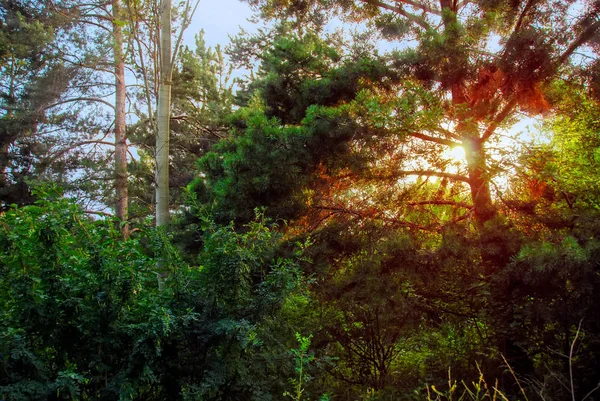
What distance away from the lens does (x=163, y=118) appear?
6480 millimetres

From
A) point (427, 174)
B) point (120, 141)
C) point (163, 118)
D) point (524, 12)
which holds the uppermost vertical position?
point (120, 141)

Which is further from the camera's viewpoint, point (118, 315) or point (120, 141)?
point (120, 141)

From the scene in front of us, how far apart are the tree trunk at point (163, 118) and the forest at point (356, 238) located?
1.2 inches

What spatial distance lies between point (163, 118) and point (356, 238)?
3352 millimetres

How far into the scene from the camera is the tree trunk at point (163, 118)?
6133 millimetres

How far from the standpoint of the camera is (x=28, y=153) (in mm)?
13055

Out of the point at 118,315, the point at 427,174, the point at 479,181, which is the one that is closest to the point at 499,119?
the point at 479,181

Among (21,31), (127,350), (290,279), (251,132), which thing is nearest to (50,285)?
(127,350)

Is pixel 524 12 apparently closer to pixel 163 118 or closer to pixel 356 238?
pixel 356 238

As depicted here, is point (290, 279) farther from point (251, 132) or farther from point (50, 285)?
point (251, 132)

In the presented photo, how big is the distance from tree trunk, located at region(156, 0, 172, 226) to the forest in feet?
0.10

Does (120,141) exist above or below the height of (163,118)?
above

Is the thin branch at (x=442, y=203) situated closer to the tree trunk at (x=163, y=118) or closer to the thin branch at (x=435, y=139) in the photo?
the thin branch at (x=435, y=139)

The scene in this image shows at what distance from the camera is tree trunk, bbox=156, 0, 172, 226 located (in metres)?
6.13
